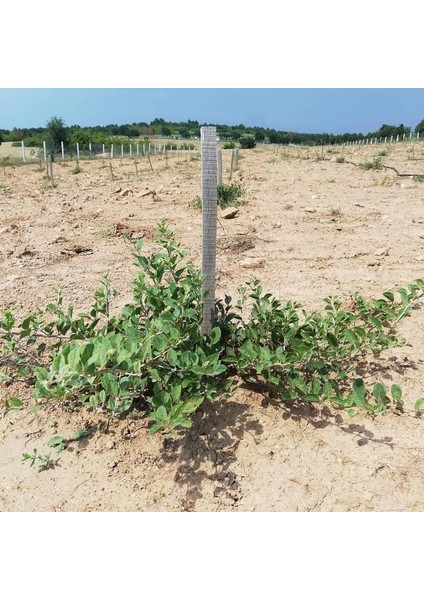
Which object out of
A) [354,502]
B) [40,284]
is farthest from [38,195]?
[354,502]

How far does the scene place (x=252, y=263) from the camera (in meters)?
4.09

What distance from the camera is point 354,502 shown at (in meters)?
1.70

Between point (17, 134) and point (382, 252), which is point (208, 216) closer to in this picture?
point (382, 252)

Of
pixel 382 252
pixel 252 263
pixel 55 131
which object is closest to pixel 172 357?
pixel 252 263

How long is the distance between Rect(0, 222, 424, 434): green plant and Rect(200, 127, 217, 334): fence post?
0.07 meters

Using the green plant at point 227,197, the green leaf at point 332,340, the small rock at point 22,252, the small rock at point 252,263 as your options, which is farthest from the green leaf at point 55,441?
the green plant at point 227,197

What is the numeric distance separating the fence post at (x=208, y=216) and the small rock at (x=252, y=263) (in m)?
1.86

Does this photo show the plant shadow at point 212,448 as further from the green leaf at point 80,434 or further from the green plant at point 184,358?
the green leaf at point 80,434

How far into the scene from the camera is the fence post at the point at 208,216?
2.01 metres

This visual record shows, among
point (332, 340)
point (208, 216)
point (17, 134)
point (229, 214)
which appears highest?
point (17, 134)

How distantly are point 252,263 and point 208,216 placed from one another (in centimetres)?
201

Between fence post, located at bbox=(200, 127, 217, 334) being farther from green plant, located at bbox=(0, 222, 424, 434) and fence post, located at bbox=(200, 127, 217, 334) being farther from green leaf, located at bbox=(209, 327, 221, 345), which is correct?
green leaf, located at bbox=(209, 327, 221, 345)

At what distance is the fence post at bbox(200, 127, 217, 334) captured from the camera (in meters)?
2.01

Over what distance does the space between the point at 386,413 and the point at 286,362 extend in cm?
57
